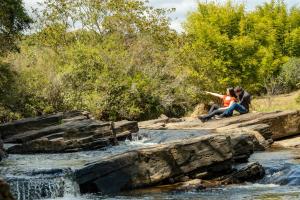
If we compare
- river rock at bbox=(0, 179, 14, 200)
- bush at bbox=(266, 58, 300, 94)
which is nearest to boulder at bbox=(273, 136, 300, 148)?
river rock at bbox=(0, 179, 14, 200)

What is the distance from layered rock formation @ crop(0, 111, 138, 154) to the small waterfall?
7.49 m

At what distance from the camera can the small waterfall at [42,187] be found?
44.2ft

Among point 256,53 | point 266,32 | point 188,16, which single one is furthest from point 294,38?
point 188,16

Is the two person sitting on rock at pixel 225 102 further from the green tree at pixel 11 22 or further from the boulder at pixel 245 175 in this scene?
the boulder at pixel 245 175

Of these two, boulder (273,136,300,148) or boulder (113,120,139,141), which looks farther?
boulder (113,120,139,141)

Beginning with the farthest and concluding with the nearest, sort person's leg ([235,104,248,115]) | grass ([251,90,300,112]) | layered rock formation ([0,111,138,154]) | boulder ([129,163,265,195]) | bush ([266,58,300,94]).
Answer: bush ([266,58,300,94]) → grass ([251,90,300,112]) → person's leg ([235,104,248,115]) → layered rock formation ([0,111,138,154]) → boulder ([129,163,265,195])

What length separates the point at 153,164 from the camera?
567 inches

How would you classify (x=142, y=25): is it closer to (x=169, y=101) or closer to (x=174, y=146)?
(x=169, y=101)

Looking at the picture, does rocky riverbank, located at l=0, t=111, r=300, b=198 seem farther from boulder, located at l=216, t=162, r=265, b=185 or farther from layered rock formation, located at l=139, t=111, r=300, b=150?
layered rock formation, located at l=139, t=111, r=300, b=150

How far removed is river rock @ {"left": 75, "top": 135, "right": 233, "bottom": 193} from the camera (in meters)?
13.6

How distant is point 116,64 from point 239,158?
25.1 metres

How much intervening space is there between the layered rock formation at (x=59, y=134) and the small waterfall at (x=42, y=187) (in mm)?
7494

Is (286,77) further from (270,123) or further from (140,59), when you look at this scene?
(270,123)

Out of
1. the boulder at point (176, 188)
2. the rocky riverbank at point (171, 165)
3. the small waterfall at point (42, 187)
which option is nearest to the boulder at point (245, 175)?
the rocky riverbank at point (171, 165)
